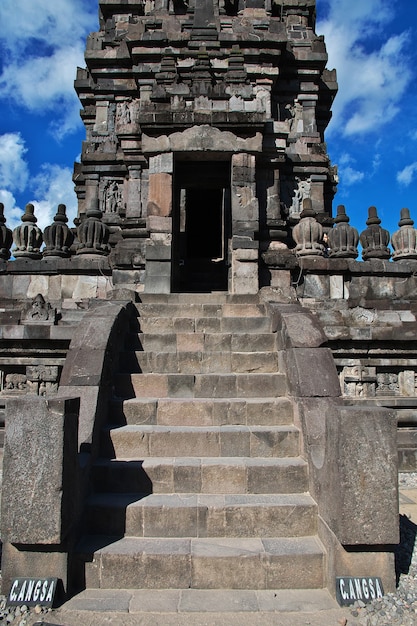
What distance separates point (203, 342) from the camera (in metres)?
6.00

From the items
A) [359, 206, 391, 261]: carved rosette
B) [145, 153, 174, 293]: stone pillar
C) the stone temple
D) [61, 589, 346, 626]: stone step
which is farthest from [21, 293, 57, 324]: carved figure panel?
[359, 206, 391, 261]: carved rosette

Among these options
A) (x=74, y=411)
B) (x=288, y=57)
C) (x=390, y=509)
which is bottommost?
(x=390, y=509)

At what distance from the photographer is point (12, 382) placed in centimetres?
652

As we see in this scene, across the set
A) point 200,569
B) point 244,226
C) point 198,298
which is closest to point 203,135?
point 244,226

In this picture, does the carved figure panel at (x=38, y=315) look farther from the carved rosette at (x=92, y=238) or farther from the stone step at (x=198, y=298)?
the carved rosette at (x=92, y=238)

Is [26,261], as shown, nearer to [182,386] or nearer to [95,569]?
[182,386]

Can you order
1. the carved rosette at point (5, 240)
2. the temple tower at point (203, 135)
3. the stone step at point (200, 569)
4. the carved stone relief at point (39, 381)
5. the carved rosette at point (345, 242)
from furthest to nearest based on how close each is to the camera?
the carved rosette at point (5, 240), the carved rosette at point (345, 242), the temple tower at point (203, 135), the carved stone relief at point (39, 381), the stone step at point (200, 569)

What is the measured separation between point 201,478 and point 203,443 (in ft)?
1.30

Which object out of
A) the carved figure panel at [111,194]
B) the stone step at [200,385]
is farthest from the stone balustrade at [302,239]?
the stone step at [200,385]

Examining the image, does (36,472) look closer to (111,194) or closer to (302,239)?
(302,239)

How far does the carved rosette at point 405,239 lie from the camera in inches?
350

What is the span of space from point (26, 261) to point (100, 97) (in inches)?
245

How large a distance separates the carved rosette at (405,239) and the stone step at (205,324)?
13.5 ft

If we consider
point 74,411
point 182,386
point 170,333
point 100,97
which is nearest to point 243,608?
point 74,411
